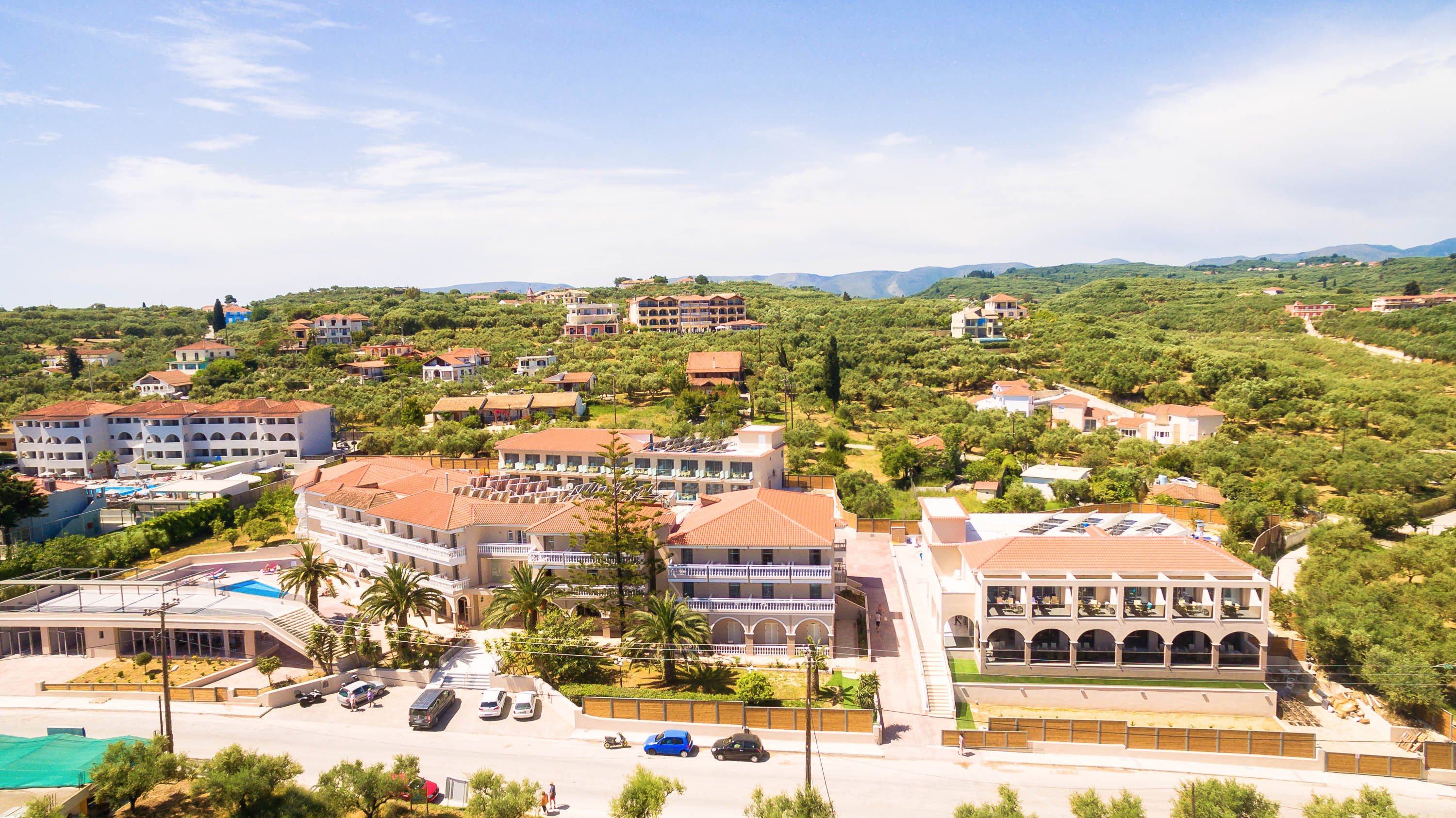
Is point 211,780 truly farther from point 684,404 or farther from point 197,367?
point 197,367

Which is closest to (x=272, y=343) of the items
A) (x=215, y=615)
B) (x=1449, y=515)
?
(x=215, y=615)

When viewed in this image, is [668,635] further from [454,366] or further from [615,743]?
[454,366]

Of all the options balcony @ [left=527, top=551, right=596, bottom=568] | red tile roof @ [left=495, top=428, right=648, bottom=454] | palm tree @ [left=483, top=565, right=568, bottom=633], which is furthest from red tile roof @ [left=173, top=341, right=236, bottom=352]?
palm tree @ [left=483, top=565, right=568, bottom=633]

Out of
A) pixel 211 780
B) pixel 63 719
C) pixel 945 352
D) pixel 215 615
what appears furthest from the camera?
pixel 945 352

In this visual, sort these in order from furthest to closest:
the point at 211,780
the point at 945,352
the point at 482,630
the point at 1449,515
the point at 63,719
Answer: the point at 945,352 → the point at 1449,515 → the point at 482,630 → the point at 63,719 → the point at 211,780

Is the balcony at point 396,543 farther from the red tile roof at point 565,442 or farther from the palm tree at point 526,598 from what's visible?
the red tile roof at point 565,442

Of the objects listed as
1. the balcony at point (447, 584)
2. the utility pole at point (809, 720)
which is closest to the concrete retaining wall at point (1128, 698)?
the utility pole at point (809, 720)
